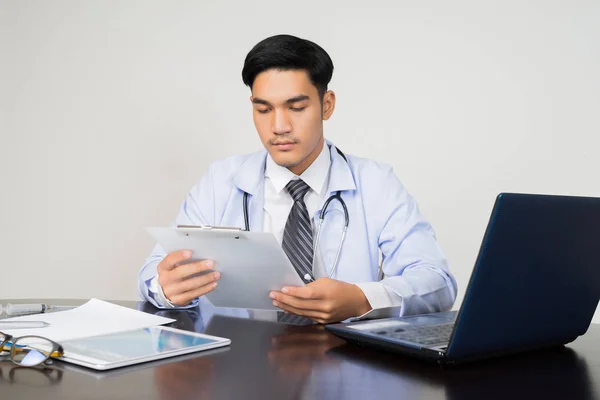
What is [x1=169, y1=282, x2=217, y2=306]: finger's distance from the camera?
1.58 meters

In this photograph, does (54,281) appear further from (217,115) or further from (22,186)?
(217,115)

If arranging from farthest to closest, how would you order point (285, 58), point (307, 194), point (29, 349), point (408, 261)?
1. point (307, 194)
2. point (285, 58)
3. point (408, 261)
4. point (29, 349)

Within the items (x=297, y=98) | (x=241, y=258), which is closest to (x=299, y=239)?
(x=297, y=98)

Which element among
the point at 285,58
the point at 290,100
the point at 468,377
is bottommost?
the point at 468,377

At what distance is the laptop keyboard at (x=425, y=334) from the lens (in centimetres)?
112

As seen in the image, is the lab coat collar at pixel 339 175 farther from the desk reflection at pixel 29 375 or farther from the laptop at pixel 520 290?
the desk reflection at pixel 29 375

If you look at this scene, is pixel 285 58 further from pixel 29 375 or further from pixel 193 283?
pixel 29 375

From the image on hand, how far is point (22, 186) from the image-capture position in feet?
11.0

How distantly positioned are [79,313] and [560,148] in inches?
86.5

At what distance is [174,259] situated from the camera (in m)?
1.55

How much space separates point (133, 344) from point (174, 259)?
40 centimetres

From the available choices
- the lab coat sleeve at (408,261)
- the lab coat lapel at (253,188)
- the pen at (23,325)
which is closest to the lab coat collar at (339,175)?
the lab coat sleeve at (408,261)

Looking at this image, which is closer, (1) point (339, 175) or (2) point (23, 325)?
(2) point (23, 325)

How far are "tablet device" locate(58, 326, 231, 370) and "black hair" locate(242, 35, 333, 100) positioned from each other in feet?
3.40
